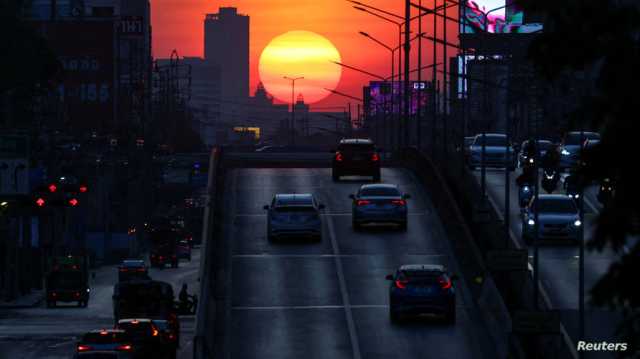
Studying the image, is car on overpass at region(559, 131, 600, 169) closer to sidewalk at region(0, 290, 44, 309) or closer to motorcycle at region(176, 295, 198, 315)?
motorcycle at region(176, 295, 198, 315)

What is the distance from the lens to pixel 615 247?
1213 cm

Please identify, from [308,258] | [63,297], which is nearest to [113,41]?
[63,297]

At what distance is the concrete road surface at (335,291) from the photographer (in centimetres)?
3825

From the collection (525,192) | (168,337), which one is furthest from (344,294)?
(525,192)

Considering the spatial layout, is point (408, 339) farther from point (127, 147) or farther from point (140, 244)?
point (140, 244)

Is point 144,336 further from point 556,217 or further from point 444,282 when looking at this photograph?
point 556,217

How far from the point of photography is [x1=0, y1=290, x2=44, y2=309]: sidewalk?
87.4 meters

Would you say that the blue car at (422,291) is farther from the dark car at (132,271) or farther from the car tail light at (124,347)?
the dark car at (132,271)

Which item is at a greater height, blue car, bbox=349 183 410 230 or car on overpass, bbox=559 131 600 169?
car on overpass, bbox=559 131 600 169

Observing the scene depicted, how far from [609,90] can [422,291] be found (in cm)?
2910

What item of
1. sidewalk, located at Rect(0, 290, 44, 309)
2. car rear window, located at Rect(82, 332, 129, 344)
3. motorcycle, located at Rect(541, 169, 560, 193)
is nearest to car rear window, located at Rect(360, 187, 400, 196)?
motorcycle, located at Rect(541, 169, 560, 193)

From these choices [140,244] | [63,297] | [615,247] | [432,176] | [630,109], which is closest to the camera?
[630,109]

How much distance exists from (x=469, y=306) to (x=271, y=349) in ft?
26.4

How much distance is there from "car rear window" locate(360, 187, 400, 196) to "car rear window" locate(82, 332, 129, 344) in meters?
15.3
